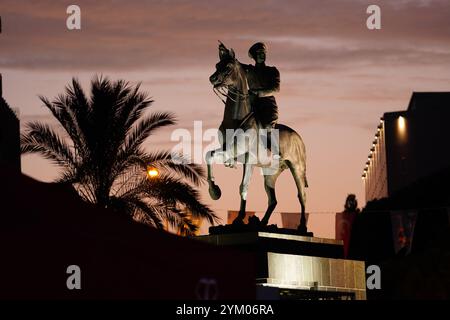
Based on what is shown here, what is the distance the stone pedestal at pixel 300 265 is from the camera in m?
17.7

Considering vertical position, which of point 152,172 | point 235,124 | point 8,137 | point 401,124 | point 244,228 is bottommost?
point 244,228

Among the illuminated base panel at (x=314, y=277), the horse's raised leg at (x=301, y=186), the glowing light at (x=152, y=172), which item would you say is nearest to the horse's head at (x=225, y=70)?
the horse's raised leg at (x=301, y=186)

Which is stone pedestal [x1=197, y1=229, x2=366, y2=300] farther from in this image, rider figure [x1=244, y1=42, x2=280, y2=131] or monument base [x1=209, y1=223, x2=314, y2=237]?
rider figure [x1=244, y1=42, x2=280, y2=131]

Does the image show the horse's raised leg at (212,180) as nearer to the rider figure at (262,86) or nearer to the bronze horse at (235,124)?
the bronze horse at (235,124)

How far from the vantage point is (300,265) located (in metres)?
18.2

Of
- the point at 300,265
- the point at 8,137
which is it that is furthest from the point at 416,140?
the point at 300,265

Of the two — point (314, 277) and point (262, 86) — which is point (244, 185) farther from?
point (314, 277)

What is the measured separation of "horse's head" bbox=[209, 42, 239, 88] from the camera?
18.0 meters

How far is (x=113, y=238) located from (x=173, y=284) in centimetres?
74

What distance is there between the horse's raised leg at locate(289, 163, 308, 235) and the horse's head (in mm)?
2148

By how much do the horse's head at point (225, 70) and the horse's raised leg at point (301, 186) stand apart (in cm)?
215

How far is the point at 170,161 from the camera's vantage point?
26.6m

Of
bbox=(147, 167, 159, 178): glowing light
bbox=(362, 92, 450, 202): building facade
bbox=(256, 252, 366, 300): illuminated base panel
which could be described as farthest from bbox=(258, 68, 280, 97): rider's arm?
bbox=(362, 92, 450, 202): building facade

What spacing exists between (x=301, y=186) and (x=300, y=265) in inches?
75.4
